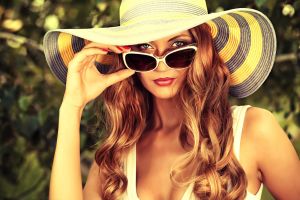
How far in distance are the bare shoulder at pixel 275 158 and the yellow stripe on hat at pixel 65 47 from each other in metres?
0.96

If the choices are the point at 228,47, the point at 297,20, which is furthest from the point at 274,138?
the point at 297,20

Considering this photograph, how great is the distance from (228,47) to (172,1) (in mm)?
386

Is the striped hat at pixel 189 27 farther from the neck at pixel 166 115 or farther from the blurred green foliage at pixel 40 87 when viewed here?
the blurred green foliage at pixel 40 87

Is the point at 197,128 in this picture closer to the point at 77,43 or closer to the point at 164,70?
the point at 164,70

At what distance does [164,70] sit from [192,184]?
20.7 inches

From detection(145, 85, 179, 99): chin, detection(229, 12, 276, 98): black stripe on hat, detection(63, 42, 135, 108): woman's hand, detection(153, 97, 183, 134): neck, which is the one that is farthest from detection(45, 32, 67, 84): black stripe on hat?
detection(229, 12, 276, 98): black stripe on hat

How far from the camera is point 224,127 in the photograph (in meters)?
4.03

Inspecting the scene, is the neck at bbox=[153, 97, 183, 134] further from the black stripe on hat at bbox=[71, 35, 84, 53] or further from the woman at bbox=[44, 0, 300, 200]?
the black stripe on hat at bbox=[71, 35, 84, 53]

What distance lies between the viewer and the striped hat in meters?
3.79

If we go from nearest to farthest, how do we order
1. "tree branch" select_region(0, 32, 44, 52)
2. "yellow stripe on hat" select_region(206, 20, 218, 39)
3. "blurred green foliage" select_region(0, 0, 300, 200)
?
"yellow stripe on hat" select_region(206, 20, 218, 39)
"blurred green foliage" select_region(0, 0, 300, 200)
"tree branch" select_region(0, 32, 44, 52)

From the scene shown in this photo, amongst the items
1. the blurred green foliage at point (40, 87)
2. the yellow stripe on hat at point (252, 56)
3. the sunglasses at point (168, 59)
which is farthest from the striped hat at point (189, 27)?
the blurred green foliage at point (40, 87)

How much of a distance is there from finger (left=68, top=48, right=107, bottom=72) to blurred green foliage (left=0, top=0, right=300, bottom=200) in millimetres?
1360

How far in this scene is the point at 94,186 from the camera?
4.33 meters

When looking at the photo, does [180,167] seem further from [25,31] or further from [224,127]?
[25,31]
